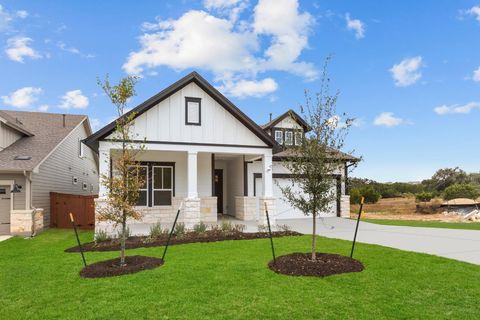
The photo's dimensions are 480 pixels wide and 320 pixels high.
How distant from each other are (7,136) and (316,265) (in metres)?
14.9

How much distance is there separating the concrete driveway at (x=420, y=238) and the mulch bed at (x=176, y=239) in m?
2.08

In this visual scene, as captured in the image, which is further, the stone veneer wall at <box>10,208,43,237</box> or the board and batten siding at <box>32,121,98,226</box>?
the board and batten siding at <box>32,121,98,226</box>

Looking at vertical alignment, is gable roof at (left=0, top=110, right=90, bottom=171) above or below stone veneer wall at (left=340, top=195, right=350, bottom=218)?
above

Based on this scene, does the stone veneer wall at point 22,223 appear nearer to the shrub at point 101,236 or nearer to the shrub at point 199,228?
the shrub at point 101,236

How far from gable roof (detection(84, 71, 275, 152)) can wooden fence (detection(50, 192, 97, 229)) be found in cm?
370

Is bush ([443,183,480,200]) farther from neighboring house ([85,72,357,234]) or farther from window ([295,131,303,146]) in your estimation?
window ([295,131,303,146])

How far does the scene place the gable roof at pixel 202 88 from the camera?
41.6 ft

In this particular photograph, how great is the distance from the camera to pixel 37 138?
17.3 metres

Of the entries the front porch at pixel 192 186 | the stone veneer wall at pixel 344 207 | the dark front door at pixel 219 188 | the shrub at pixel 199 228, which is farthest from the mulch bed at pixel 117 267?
the stone veneer wall at pixel 344 207

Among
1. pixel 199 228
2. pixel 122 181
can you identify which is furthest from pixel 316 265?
pixel 199 228

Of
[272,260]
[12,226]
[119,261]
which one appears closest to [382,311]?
[272,260]

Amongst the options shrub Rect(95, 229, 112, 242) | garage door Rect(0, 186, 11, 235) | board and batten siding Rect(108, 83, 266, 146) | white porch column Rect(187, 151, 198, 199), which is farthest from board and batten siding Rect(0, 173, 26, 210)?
white porch column Rect(187, 151, 198, 199)

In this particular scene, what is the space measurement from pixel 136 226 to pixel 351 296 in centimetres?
1074

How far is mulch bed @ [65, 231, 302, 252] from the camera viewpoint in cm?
1049
